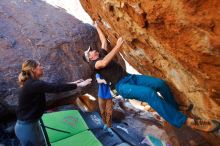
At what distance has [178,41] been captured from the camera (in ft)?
12.5

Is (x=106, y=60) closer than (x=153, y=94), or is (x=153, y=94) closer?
(x=153, y=94)

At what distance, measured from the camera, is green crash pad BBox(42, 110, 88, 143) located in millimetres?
5898

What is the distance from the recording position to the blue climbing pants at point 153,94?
436 centimetres

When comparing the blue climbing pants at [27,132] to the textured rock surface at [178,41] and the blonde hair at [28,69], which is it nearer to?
the blonde hair at [28,69]

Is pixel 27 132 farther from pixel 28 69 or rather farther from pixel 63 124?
pixel 63 124

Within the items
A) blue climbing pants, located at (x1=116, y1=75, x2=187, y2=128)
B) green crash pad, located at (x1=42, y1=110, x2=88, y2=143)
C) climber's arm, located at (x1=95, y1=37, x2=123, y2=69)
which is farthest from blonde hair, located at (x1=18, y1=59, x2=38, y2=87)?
green crash pad, located at (x1=42, y1=110, x2=88, y2=143)

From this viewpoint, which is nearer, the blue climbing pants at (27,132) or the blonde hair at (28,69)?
the blonde hair at (28,69)

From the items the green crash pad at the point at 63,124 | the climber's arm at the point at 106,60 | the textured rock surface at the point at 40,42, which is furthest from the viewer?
the textured rock surface at the point at 40,42

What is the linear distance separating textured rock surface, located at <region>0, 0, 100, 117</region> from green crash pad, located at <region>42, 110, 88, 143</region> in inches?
17.4

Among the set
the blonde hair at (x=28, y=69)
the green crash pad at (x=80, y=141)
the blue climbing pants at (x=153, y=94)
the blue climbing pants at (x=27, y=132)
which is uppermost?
the blonde hair at (x=28, y=69)

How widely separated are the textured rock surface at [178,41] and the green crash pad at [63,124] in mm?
1858

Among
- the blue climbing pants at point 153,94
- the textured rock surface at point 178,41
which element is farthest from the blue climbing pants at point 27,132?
the textured rock surface at point 178,41

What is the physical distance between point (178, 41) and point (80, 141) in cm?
297

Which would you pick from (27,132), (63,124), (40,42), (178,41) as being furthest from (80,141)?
(178,41)
